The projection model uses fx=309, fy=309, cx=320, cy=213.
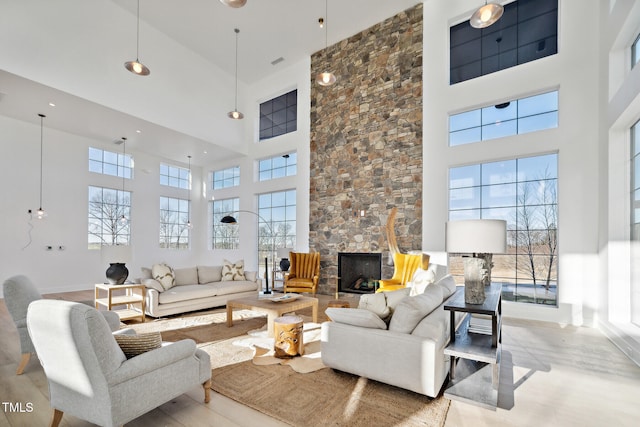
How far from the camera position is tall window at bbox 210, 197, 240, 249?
9664 mm

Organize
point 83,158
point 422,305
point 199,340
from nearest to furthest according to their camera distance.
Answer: point 422,305
point 199,340
point 83,158

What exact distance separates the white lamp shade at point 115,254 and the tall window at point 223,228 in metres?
4.40

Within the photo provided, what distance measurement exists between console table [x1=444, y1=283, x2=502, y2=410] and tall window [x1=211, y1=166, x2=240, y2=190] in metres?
8.08

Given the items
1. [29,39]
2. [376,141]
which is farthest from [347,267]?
[29,39]

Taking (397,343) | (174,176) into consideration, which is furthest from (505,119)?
(174,176)

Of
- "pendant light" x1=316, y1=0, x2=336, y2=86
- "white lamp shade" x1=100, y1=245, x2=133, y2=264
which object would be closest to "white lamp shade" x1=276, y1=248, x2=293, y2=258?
"white lamp shade" x1=100, y1=245, x2=133, y2=264

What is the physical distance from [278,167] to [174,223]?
13.2ft

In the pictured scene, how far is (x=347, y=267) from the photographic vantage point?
7.16 meters

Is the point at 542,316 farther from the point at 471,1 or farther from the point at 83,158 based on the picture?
the point at 83,158

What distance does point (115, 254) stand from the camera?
4840 mm

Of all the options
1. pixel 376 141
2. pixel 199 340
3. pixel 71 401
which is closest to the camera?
pixel 71 401

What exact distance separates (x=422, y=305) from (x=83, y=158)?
8.93 meters

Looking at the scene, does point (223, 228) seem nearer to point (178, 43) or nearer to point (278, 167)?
point (278, 167)

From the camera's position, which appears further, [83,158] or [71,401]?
[83,158]
